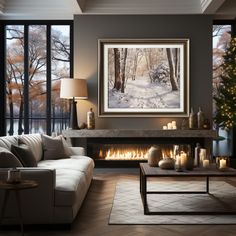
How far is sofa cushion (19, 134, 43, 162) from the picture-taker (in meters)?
5.40

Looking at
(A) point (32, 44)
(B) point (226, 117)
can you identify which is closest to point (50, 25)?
(A) point (32, 44)

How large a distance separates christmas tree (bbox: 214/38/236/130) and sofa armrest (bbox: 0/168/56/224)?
471 centimetres

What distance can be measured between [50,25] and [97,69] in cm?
135

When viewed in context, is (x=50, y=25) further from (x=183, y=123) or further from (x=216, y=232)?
(x=216, y=232)

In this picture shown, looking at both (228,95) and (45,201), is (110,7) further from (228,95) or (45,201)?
(45,201)

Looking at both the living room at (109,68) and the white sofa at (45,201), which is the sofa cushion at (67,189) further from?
the living room at (109,68)

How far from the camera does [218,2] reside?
6988 mm

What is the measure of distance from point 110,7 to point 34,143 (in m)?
3.25

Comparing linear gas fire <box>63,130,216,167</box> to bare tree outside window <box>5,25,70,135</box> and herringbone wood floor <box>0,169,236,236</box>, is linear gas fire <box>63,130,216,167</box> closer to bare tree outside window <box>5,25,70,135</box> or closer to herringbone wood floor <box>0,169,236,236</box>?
bare tree outside window <box>5,25,70,135</box>

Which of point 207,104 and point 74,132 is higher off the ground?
point 207,104

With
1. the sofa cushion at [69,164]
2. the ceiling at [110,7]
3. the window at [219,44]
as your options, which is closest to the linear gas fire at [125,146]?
the window at [219,44]

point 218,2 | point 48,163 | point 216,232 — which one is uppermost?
point 218,2

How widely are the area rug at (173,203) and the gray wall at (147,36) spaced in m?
1.81

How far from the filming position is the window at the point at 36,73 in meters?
8.17
